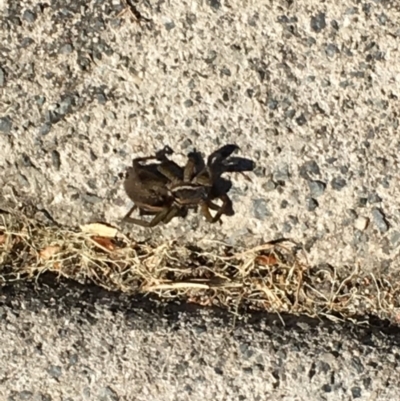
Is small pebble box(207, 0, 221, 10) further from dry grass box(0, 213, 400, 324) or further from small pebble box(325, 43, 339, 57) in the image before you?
dry grass box(0, 213, 400, 324)

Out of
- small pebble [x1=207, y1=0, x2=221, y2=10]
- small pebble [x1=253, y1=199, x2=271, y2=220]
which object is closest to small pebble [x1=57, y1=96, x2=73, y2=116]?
small pebble [x1=207, y1=0, x2=221, y2=10]

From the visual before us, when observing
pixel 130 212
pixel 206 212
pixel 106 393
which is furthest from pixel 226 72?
pixel 106 393

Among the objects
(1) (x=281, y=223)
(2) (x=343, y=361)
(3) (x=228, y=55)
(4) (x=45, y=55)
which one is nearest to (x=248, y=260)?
(1) (x=281, y=223)

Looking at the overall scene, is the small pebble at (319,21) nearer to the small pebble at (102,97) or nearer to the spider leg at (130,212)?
the small pebble at (102,97)

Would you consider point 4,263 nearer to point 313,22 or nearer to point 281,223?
point 281,223

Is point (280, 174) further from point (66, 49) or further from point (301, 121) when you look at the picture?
point (66, 49)
